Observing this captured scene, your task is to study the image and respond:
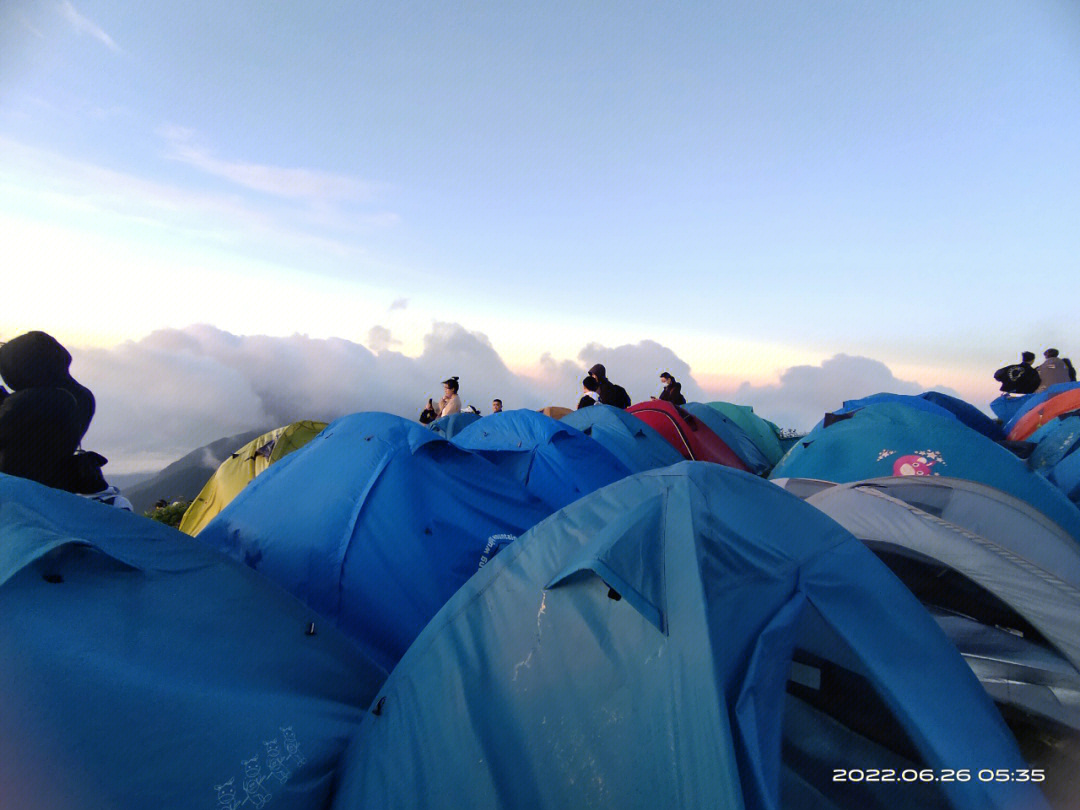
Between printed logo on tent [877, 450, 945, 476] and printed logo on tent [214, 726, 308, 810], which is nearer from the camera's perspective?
printed logo on tent [214, 726, 308, 810]

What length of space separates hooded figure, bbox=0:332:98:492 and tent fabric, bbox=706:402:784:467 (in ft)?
29.6

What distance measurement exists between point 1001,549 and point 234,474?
6082mm

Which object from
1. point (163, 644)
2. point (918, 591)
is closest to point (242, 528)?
point (163, 644)

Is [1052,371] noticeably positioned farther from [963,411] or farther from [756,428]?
[756,428]

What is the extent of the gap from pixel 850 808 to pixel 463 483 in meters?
2.27

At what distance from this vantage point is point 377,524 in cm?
301

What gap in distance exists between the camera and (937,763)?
1.54 metres

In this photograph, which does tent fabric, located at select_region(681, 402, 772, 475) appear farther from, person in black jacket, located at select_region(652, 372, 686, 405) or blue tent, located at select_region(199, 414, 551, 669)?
blue tent, located at select_region(199, 414, 551, 669)

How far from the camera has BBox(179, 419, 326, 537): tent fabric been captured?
5.68 m

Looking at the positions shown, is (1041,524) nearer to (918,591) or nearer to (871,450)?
(918,591)

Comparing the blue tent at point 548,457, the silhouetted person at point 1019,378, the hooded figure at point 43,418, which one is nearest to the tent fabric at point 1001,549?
the blue tent at point 548,457

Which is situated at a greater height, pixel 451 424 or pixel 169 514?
pixel 451 424

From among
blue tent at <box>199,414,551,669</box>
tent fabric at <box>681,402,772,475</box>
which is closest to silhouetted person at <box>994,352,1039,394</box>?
tent fabric at <box>681,402,772,475</box>

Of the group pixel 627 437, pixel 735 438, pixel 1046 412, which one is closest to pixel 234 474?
pixel 627 437
